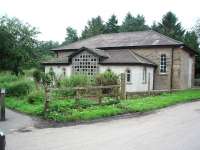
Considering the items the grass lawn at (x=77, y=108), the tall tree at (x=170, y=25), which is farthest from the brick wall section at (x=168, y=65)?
the tall tree at (x=170, y=25)

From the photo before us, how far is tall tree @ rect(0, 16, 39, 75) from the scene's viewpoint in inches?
820

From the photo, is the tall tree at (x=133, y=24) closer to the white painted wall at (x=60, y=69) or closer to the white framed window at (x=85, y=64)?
the white painted wall at (x=60, y=69)

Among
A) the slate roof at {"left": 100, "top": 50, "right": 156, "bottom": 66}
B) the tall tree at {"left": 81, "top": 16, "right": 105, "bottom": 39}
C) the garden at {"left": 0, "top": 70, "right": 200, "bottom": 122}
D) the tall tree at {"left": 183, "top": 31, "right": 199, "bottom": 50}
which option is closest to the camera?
the garden at {"left": 0, "top": 70, "right": 200, "bottom": 122}

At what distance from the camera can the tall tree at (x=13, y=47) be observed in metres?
20.8

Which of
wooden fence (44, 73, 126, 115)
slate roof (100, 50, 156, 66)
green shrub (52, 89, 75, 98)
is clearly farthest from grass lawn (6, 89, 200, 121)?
slate roof (100, 50, 156, 66)

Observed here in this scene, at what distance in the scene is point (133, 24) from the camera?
81.1 m

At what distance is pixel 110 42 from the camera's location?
124ft

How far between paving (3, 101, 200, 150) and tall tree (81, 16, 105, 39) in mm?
62666

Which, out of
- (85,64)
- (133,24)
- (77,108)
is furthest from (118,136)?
→ (133,24)

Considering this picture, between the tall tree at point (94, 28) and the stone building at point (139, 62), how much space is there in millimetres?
38839

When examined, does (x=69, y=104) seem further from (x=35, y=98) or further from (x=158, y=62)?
(x=158, y=62)

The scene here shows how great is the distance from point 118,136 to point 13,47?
13.0 metres

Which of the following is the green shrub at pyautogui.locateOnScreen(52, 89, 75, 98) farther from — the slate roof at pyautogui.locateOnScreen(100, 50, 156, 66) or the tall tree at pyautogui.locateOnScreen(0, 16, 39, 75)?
the slate roof at pyautogui.locateOnScreen(100, 50, 156, 66)

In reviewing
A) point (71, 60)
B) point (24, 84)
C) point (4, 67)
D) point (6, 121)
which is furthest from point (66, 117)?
point (71, 60)
